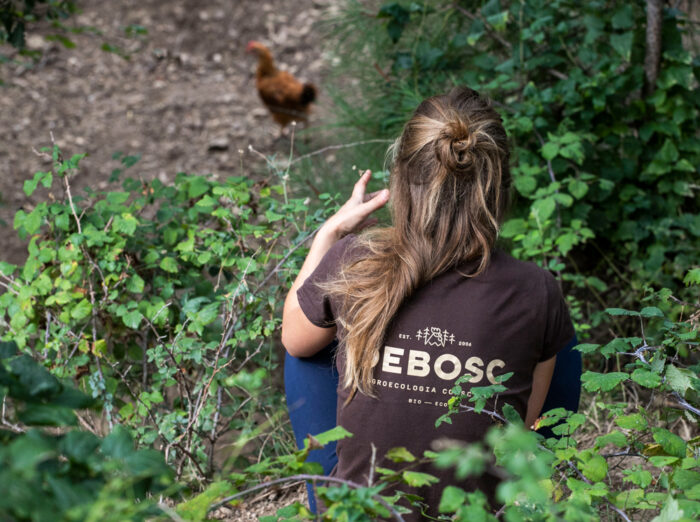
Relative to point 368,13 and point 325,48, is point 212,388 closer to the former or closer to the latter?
point 368,13

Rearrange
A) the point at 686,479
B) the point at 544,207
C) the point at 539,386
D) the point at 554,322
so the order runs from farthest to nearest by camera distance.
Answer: the point at 544,207 → the point at 539,386 → the point at 554,322 → the point at 686,479

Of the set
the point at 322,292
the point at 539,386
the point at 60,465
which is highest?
the point at 60,465

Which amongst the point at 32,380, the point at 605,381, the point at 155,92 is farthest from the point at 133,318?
the point at 155,92

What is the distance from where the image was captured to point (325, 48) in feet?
11.3

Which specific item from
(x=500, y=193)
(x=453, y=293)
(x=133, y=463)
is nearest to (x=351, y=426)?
(x=453, y=293)

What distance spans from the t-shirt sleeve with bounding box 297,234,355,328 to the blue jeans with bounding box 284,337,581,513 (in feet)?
0.85

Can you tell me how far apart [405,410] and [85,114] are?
498 cm

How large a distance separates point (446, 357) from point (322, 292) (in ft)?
1.01

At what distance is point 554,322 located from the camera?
145 centimetres

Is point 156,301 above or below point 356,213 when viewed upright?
below

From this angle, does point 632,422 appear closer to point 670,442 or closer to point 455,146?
point 670,442

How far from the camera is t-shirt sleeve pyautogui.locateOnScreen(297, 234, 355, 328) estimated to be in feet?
4.84

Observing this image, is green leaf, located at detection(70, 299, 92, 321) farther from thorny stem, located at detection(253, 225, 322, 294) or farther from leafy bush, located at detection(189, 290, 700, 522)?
leafy bush, located at detection(189, 290, 700, 522)

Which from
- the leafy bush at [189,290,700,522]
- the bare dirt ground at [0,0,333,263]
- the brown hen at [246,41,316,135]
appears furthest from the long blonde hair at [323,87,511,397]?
the brown hen at [246,41,316,135]
